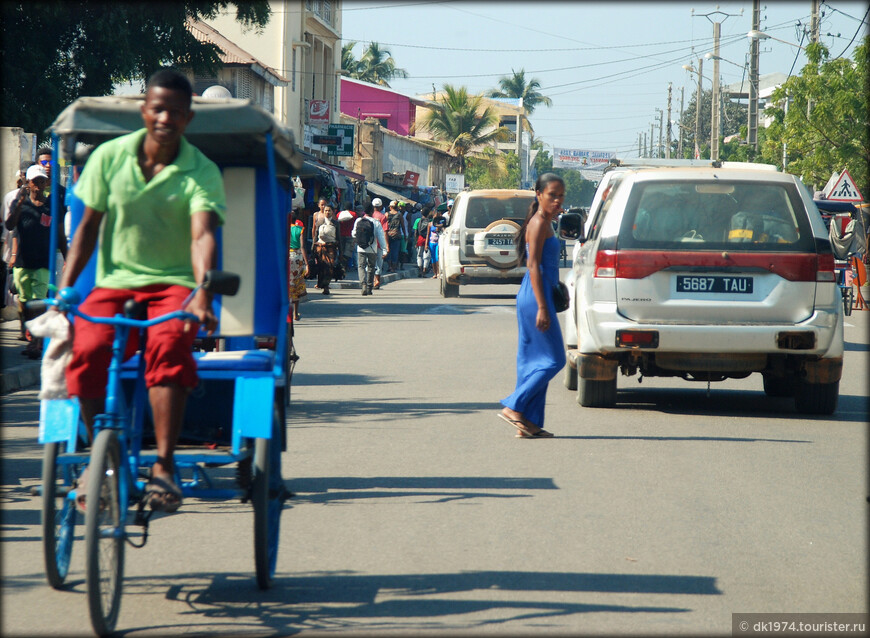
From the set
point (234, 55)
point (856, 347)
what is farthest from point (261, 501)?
point (234, 55)

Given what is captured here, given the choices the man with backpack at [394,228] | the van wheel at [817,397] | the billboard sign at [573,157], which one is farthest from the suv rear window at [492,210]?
the billboard sign at [573,157]

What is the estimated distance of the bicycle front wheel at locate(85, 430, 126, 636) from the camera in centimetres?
406

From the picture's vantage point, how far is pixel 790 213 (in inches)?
376

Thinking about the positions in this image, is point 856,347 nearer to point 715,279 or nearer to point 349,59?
point 715,279

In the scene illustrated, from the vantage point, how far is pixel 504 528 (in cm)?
598

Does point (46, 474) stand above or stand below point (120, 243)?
below

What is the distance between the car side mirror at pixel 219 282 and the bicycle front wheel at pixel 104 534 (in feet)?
2.09

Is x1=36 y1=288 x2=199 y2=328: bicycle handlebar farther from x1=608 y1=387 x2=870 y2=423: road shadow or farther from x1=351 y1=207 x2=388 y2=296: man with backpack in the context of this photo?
x1=351 y1=207 x2=388 y2=296: man with backpack

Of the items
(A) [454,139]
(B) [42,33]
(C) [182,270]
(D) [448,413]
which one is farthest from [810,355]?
(A) [454,139]

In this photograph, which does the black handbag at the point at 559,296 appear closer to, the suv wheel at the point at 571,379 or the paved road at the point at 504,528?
the paved road at the point at 504,528

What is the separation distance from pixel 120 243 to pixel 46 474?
93 cm

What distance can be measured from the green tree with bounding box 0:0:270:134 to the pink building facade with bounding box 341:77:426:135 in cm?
5368

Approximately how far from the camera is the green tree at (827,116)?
100 feet

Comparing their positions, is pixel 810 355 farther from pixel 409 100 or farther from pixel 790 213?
pixel 409 100
